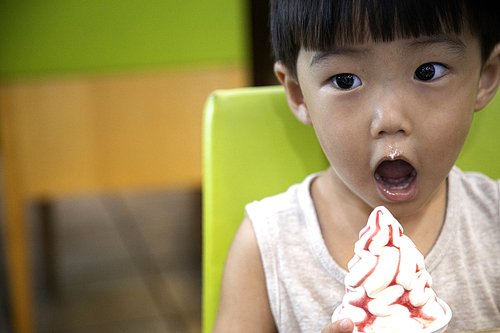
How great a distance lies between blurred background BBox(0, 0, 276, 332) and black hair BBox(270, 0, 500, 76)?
105 cm

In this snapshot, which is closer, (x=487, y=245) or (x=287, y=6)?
(x=287, y=6)

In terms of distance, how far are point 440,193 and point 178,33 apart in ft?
3.61

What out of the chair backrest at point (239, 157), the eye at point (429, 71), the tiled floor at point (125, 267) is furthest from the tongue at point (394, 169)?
the tiled floor at point (125, 267)

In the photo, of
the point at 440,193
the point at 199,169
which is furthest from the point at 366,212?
the point at 199,169

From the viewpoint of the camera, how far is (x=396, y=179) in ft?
2.12

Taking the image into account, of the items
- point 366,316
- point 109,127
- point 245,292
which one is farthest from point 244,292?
point 109,127

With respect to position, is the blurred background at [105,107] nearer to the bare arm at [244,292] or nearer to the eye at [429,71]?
the bare arm at [244,292]

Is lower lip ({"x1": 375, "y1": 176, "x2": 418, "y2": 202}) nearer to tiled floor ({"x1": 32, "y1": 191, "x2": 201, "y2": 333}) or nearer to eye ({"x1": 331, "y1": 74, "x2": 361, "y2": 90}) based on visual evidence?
eye ({"x1": 331, "y1": 74, "x2": 361, "y2": 90})

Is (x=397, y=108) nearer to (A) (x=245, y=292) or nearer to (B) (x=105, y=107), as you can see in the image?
(A) (x=245, y=292)

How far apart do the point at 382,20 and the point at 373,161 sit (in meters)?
0.16

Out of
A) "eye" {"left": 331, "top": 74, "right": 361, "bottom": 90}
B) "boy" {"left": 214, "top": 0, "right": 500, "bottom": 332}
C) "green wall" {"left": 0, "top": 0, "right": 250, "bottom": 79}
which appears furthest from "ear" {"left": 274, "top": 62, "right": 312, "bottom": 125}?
"green wall" {"left": 0, "top": 0, "right": 250, "bottom": 79}

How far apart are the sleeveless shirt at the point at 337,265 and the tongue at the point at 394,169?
172 millimetres

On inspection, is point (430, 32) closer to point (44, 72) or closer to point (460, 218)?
point (460, 218)

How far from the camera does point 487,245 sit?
786 millimetres
